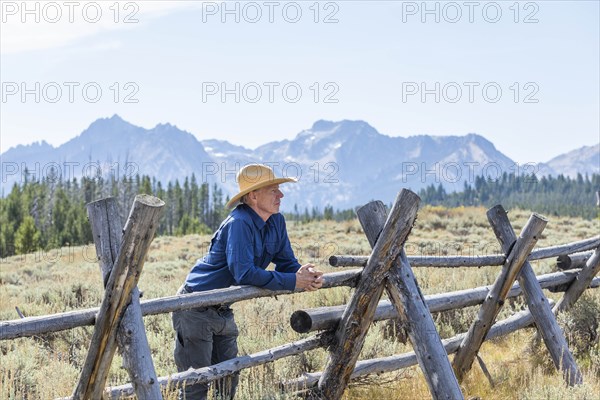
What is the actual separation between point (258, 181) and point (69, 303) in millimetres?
6536

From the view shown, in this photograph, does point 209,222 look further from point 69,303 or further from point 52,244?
point 69,303

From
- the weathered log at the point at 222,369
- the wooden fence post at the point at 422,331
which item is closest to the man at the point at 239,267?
the weathered log at the point at 222,369

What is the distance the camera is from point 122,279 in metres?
3.46

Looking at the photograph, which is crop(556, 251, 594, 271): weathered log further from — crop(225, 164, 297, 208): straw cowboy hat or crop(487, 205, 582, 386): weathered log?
crop(225, 164, 297, 208): straw cowboy hat

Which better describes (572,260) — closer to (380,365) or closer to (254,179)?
(380,365)

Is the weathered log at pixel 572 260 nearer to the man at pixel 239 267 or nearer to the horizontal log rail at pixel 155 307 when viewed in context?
the horizontal log rail at pixel 155 307

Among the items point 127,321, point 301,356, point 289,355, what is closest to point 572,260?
point 301,356

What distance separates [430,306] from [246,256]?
6.29ft

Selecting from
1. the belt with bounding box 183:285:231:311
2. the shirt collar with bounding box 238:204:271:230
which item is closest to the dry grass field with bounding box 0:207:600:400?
the belt with bounding box 183:285:231:311

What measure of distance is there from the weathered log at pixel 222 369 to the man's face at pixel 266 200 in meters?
0.94

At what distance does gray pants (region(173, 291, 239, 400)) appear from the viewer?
13.9 ft

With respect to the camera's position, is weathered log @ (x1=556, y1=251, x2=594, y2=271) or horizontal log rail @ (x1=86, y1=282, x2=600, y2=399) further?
weathered log @ (x1=556, y1=251, x2=594, y2=271)

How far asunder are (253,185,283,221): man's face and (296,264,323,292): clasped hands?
1.38ft

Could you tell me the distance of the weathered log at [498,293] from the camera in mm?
5352
